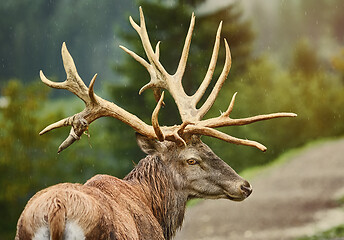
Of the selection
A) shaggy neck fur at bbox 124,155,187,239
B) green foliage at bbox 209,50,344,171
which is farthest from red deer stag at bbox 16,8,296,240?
green foliage at bbox 209,50,344,171

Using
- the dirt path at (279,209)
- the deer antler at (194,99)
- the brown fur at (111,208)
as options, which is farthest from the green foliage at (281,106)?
the brown fur at (111,208)

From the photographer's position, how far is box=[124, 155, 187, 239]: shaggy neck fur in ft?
15.1

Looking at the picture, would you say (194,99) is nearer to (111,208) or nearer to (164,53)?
(111,208)

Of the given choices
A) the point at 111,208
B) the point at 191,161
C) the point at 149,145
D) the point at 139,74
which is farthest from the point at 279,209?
the point at 111,208

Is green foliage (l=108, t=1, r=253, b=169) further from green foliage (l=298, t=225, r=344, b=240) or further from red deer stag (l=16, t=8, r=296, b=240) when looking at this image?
red deer stag (l=16, t=8, r=296, b=240)

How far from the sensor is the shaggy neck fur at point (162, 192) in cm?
459

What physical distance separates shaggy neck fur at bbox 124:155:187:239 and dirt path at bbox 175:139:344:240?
589cm

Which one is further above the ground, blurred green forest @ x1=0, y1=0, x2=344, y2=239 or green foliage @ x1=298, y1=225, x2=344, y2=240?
blurred green forest @ x1=0, y1=0, x2=344, y2=239

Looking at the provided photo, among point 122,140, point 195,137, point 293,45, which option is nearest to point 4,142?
point 122,140

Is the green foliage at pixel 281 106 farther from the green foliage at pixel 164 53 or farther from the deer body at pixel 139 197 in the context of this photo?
the deer body at pixel 139 197

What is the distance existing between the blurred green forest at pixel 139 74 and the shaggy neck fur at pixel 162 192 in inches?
328

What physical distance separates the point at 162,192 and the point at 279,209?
7444 mm

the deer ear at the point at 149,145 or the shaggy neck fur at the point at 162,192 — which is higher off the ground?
the deer ear at the point at 149,145

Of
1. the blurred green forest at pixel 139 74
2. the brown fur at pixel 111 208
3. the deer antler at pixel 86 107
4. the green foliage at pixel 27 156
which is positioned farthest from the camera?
the blurred green forest at pixel 139 74
